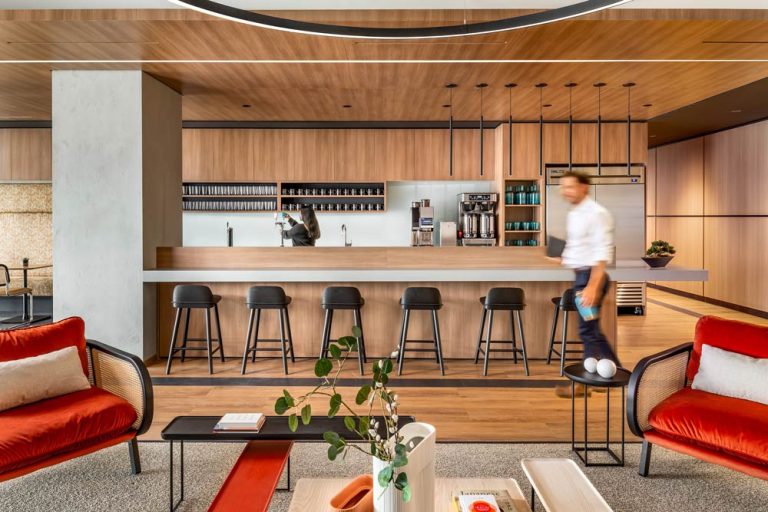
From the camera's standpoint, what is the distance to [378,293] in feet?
18.8

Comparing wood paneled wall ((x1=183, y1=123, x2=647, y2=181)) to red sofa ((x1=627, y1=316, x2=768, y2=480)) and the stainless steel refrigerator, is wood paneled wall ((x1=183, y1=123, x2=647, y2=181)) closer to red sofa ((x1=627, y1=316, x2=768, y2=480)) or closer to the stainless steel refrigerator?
the stainless steel refrigerator

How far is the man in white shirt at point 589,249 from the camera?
406 centimetres

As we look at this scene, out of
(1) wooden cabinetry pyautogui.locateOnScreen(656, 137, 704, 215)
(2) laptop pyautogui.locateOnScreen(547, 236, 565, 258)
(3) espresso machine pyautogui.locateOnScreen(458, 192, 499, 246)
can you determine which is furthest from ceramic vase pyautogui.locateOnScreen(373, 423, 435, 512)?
(1) wooden cabinetry pyautogui.locateOnScreen(656, 137, 704, 215)

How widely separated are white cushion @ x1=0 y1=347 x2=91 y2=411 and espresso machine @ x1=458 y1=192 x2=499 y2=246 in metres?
6.10

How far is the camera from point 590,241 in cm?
412

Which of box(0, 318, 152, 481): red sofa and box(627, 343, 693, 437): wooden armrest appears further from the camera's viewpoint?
box(627, 343, 693, 437): wooden armrest

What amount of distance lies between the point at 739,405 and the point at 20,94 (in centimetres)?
771

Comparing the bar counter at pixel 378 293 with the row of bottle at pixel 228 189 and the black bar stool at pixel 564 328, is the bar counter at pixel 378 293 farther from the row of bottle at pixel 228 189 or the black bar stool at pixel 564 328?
the row of bottle at pixel 228 189

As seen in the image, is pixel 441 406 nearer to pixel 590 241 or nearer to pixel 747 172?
pixel 590 241

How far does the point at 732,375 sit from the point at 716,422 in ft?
1.46

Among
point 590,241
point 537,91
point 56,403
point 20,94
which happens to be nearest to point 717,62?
point 537,91

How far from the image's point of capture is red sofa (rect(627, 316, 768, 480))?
2594 mm

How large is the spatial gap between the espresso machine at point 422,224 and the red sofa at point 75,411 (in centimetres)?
546

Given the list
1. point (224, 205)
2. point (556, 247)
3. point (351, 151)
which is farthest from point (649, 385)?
point (224, 205)
